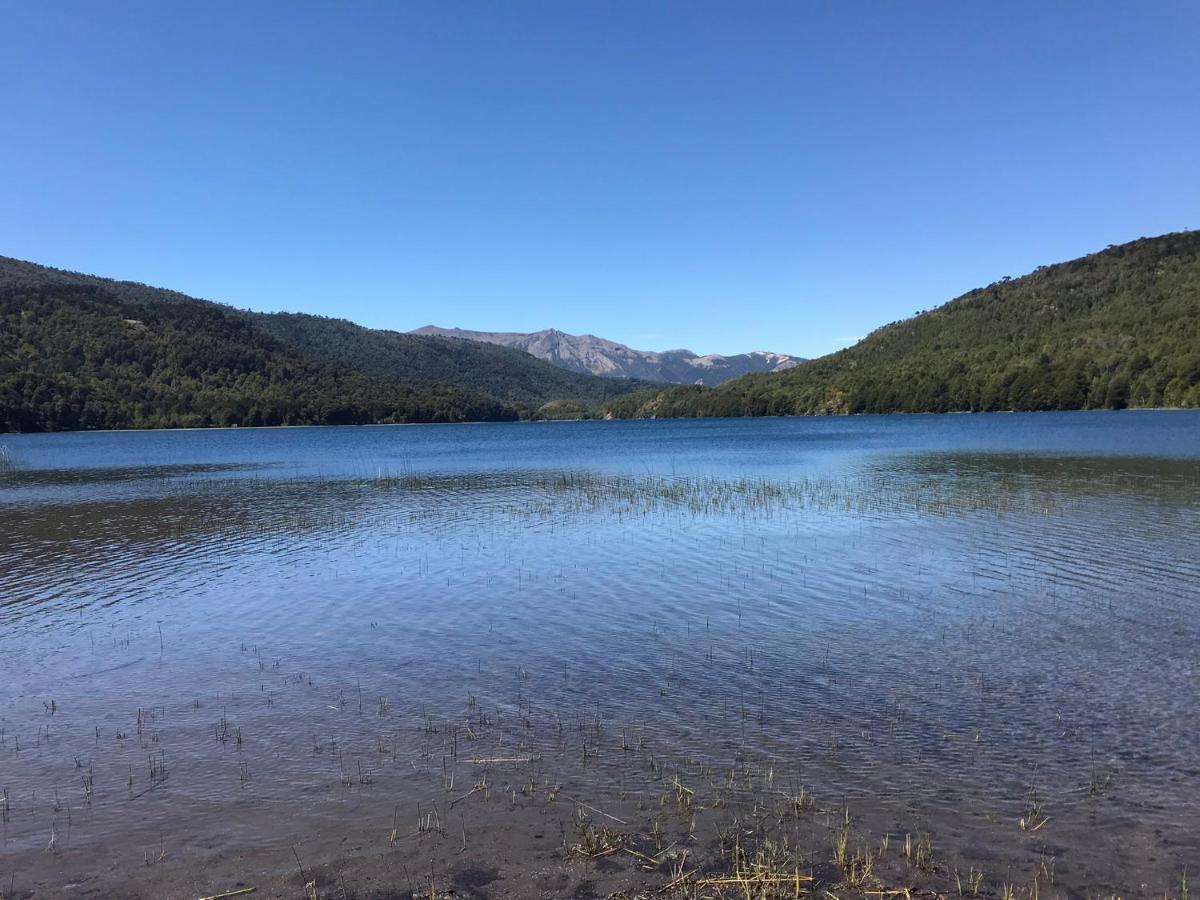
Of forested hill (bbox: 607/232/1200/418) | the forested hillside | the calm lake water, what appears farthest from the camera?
the forested hillside

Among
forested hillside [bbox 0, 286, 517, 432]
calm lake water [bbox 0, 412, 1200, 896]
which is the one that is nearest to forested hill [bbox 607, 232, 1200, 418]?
calm lake water [bbox 0, 412, 1200, 896]

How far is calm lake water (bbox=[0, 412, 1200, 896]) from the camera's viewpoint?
8.05 m

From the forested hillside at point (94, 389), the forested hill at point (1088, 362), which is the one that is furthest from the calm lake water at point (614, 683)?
the forested hillside at point (94, 389)

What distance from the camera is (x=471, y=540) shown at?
27234 millimetres

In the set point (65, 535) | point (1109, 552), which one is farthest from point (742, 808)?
point (65, 535)

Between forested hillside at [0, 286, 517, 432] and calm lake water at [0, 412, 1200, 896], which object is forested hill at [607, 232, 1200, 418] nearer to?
calm lake water at [0, 412, 1200, 896]

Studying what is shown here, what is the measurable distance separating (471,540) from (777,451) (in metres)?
49.8

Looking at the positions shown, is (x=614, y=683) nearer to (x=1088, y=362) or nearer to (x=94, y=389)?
(x=1088, y=362)

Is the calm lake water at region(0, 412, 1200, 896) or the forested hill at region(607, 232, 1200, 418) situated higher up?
the forested hill at region(607, 232, 1200, 418)

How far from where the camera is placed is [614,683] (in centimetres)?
1238

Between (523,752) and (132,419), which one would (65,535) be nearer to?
(523,752)

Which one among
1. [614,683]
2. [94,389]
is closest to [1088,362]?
[614,683]

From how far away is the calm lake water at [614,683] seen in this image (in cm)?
805

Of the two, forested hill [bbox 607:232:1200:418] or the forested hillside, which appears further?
the forested hillside
